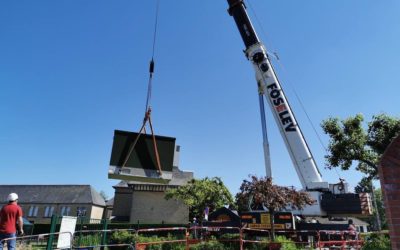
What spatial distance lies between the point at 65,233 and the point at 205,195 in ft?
71.2

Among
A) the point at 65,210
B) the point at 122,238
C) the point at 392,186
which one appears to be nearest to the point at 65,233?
the point at 122,238

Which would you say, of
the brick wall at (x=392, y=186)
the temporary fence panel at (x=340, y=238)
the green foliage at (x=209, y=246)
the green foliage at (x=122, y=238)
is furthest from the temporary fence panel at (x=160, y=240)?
the brick wall at (x=392, y=186)

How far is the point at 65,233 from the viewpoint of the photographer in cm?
951

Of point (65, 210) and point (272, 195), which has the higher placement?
point (65, 210)

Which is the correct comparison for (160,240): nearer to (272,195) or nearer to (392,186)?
(272,195)

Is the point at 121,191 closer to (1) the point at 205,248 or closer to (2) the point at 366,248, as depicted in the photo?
(1) the point at 205,248

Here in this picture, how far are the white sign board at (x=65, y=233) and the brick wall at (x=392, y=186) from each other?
832cm

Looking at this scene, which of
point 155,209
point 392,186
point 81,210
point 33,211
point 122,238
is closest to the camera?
point 392,186

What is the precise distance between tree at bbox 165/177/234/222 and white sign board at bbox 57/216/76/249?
20.8 meters

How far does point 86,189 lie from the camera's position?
61781 millimetres

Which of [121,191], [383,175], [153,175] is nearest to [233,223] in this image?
[153,175]

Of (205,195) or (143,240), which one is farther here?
(205,195)

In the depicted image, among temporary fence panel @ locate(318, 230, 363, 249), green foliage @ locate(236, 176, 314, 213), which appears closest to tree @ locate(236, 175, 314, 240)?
green foliage @ locate(236, 176, 314, 213)

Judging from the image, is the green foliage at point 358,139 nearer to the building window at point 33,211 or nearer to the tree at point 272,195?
the tree at point 272,195
